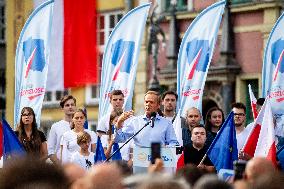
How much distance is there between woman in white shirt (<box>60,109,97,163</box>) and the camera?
48.7ft

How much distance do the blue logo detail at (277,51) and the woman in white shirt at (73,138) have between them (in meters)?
3.60

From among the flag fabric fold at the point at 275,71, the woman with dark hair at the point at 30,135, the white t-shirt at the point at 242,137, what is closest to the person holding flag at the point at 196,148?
the white t-shirt at the point at 242,137

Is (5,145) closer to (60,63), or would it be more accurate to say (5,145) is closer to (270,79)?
(270,79)

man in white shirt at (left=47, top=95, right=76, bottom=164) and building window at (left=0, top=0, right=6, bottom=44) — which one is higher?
building window at (left=0, top=0, right=6, bottom=44)

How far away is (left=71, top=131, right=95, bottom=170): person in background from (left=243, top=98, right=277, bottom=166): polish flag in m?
1.98

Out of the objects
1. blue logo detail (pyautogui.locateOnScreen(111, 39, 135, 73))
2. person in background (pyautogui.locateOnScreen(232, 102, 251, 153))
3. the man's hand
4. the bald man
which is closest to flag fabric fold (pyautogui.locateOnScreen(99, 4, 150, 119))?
blue logo detail (pyautogui.locateOnScreen(111, 39, 135, 73))

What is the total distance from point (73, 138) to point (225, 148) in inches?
91.0

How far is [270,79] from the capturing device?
17.2 m

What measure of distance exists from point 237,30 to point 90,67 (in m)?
5.41

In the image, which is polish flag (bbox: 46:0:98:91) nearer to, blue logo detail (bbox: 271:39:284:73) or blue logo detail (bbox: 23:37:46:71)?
blue logo detail (bbox: 23:37:46:71)

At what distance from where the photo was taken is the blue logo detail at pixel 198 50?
17.8m

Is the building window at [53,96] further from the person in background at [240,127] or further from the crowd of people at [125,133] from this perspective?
the person in background at [240,127]

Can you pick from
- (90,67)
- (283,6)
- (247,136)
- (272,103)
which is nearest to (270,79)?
(272,103)

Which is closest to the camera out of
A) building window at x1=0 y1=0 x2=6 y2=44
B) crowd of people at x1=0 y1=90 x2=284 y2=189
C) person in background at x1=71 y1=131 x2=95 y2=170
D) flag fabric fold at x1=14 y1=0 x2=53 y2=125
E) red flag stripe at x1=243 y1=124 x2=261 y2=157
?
crowd of people at x1=0 y1=90 x2=284 y2=189
